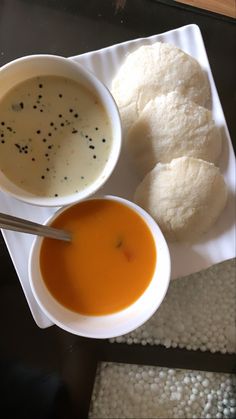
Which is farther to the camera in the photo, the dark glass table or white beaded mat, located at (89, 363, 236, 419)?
white beaded mat, located at (89, 363, 236, 419)

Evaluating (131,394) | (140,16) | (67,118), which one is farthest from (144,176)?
(131,394)

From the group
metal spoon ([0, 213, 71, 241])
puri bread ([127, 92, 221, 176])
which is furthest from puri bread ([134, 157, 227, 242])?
metal spoon ([0, 213, 71, 241])

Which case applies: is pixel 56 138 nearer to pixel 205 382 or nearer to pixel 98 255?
pixel 98 255

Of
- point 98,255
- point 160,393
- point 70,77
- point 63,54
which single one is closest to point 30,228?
point 98,255

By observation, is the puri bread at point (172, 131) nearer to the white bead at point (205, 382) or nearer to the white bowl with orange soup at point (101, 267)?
the white bowl with orange soup at point (101, 267)

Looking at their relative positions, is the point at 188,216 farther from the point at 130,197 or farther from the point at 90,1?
the point at 90,1

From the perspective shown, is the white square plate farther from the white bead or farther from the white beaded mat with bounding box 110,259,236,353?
the white bead
